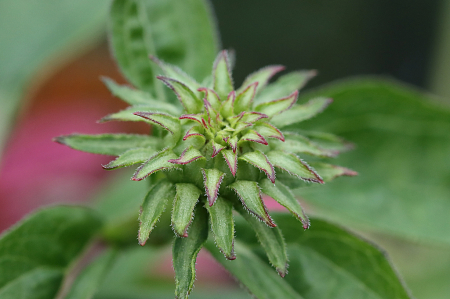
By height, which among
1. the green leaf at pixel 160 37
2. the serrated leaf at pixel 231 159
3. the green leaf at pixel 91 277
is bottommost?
the green leaf at pixel 91 277

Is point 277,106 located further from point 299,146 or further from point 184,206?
point 184,206

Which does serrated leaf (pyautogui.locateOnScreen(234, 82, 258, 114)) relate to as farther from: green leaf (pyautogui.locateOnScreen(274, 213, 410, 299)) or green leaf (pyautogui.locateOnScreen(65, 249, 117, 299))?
green leaf (pyautogui.locateOnScreen(65, 249, 117, 299))

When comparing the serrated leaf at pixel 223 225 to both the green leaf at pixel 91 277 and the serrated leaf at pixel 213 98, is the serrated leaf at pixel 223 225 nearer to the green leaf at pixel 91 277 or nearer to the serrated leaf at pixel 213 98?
the serrated leaf at pixel 213 98

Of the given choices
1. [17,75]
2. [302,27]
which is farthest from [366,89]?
[302,27]

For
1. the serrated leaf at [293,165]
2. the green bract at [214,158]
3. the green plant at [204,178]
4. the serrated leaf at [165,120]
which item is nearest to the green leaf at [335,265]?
the green plant at [204,178]

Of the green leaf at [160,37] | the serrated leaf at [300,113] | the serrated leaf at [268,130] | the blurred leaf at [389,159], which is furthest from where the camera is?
the blurred leaf at [389,159]

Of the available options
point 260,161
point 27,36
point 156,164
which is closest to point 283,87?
point 260,161
